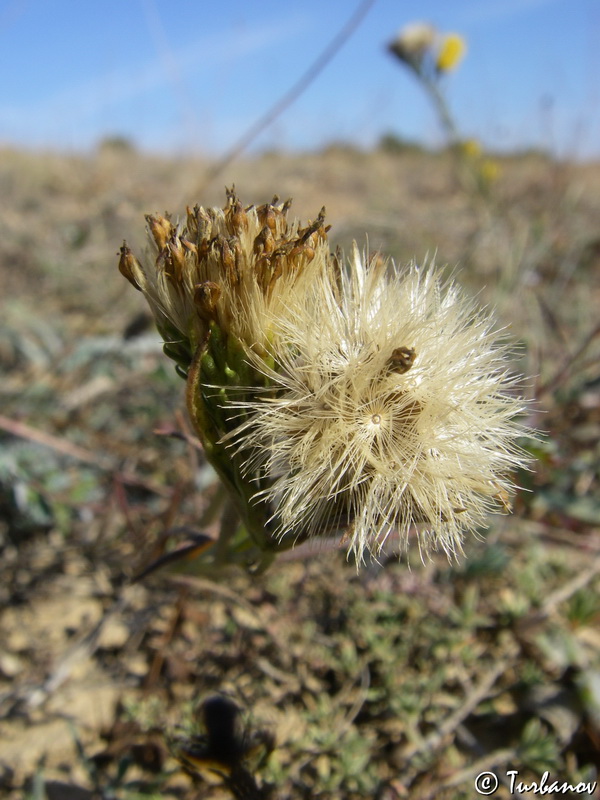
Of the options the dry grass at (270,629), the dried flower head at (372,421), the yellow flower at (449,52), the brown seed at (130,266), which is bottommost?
the dry grass at (270,629)

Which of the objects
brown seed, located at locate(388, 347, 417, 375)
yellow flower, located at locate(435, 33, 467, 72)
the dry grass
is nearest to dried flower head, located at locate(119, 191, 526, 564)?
brown seed, located at locate(388, 347, 417, 375)

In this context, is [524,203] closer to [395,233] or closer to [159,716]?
[395,233]

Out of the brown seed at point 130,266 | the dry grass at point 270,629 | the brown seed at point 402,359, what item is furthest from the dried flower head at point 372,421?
the dry grass at point 270,629

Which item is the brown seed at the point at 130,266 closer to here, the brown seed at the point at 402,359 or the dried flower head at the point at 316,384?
the dried flower head at the point at 316,384

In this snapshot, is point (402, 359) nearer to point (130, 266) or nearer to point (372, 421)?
point (372, 421)

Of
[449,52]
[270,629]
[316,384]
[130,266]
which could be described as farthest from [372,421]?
[449,52]

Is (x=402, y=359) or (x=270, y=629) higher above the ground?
(x=402, y=359)
